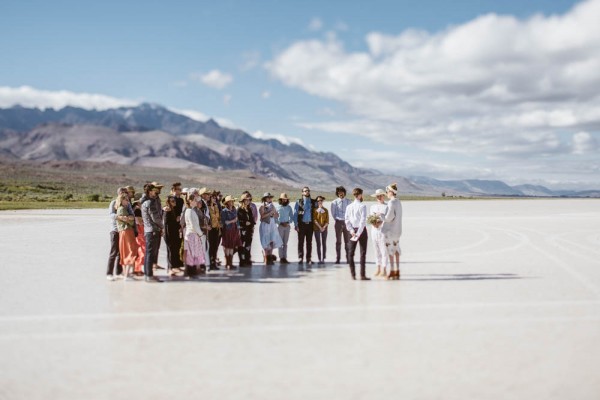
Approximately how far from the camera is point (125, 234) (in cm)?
1214

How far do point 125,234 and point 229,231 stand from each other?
2.83 metres

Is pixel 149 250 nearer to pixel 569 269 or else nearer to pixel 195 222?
pixel 195 222

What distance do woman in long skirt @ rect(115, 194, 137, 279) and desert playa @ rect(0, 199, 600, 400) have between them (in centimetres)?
66

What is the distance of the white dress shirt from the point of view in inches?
468

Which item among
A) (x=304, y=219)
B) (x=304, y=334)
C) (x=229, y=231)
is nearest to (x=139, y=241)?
(x=229, y=231)

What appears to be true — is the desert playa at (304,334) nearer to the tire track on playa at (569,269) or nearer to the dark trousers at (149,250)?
the tire track on playa at (569,269)

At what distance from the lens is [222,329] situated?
25.6ft

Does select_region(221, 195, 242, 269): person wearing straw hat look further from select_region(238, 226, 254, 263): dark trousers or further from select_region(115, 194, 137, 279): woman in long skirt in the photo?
select_region(115, 194, 137, 279): woman in long skirt

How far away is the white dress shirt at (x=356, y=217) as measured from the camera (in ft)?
39.0

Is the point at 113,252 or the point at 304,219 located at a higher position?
the point at 304,219

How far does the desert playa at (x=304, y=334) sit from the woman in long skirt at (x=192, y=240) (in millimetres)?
463

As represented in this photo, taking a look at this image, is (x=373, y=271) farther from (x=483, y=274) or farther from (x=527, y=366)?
(x=527, y=366)

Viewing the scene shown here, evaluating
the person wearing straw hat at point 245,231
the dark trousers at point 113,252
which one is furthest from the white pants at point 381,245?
the dark trousers at point 113,252

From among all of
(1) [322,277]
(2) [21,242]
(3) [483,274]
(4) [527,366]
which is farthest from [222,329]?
(2) [21,242]
